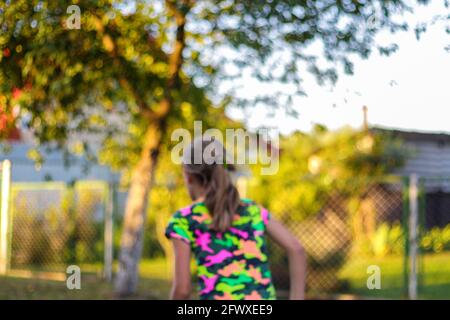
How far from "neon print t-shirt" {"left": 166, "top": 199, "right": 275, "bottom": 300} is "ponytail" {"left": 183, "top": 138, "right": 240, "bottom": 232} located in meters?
0.06

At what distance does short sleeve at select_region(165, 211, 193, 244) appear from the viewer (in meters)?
3.57

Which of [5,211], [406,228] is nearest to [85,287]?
[5,211]

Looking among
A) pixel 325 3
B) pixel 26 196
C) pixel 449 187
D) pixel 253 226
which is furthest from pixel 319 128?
pixel 26 196

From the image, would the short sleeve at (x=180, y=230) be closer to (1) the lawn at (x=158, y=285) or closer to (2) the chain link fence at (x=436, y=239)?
(1) the lawn at (x=158, y=285)

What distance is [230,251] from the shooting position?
143 inches

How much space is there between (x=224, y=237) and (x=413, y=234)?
31.6 ft

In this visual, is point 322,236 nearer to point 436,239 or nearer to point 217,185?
point 436,239

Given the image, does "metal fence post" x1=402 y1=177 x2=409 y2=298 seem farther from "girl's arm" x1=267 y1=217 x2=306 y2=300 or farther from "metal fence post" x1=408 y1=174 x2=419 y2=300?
"girl's arm" x1=267 y1=217 x2=306 y2=300

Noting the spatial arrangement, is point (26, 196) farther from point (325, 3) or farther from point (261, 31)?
point (325, 3)

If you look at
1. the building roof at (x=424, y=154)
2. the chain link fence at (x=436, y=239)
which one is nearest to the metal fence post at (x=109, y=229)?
the chain link fence at (x=436, y=239)

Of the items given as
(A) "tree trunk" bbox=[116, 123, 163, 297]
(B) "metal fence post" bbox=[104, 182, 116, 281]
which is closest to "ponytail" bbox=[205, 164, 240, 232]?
(A) "tree trunk" bbox=[116, 123, 163, 297]

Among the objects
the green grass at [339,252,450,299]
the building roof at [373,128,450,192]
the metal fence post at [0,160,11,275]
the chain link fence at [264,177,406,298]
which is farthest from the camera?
the building roof at [373,128,450,192]

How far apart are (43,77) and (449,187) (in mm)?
10053
